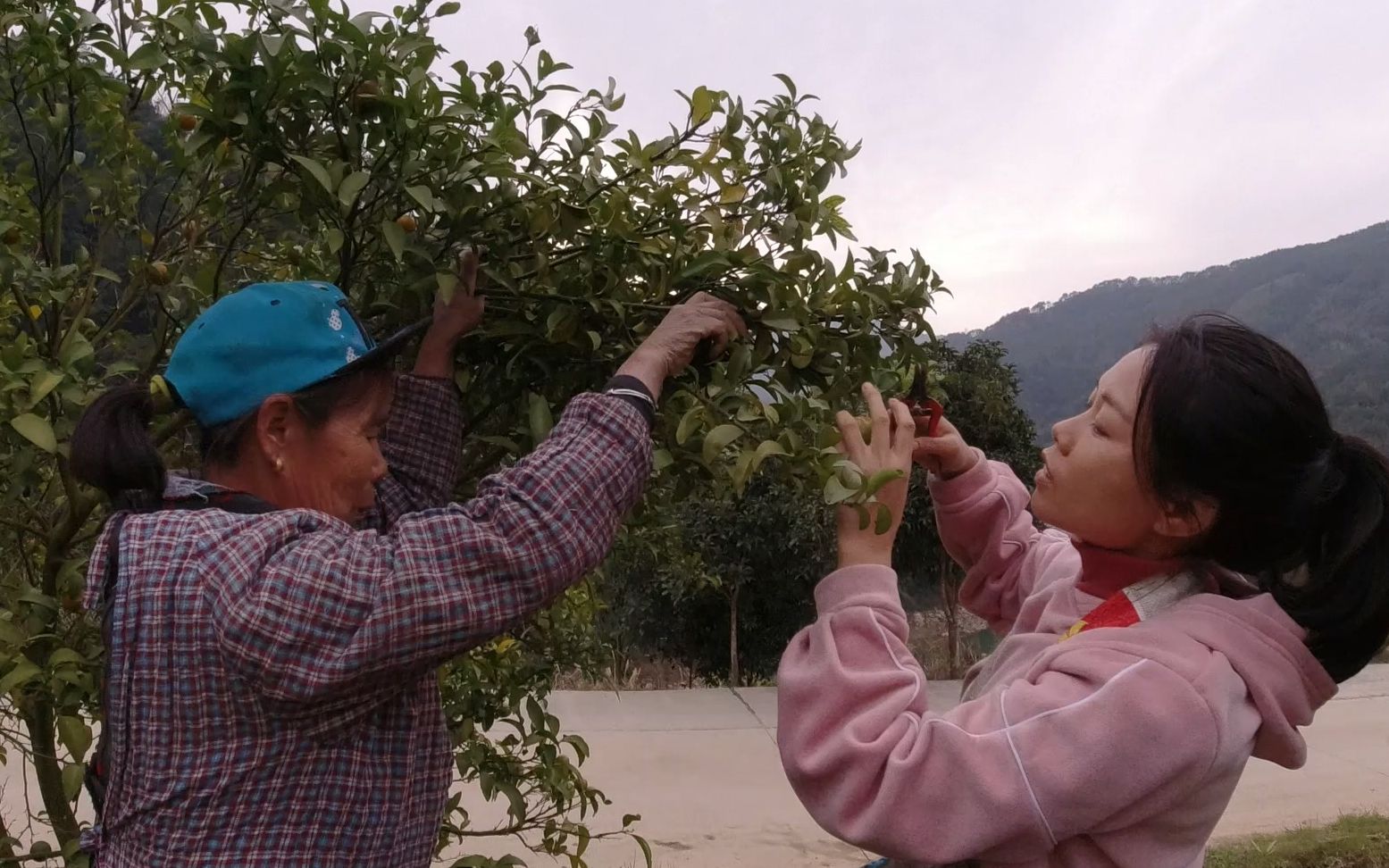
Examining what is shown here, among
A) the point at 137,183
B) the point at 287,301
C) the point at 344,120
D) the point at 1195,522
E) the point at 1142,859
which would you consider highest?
the point at 137,183

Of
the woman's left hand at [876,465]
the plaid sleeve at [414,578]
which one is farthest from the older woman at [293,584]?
the woman's left hand at [876,465]

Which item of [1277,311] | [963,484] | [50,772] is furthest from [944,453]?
[1277,311]

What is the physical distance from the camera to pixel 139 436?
1070mm

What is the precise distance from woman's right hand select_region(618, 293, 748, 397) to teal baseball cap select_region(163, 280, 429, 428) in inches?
10.4

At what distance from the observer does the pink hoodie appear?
3.14 ft

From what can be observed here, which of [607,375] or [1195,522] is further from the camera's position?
[607,375]

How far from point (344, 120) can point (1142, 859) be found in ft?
3.71

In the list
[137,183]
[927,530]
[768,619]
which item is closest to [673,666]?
[768,619]

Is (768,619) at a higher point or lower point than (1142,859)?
lower

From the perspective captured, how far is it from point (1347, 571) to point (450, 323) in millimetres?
1065

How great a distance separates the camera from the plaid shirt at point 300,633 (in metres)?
0.91

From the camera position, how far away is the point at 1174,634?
1035 millimetres

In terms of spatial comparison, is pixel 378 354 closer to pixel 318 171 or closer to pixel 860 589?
pixel 318 171

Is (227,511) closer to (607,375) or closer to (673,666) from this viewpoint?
(607,375)
